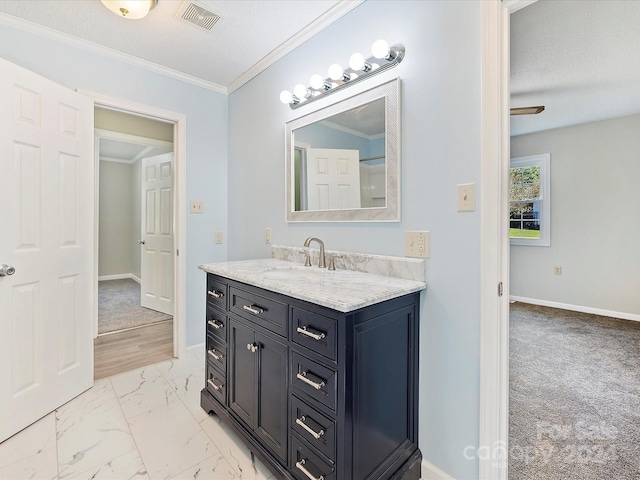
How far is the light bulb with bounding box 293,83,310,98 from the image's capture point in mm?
2001

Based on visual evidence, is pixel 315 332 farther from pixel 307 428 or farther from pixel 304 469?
pixel 304 469

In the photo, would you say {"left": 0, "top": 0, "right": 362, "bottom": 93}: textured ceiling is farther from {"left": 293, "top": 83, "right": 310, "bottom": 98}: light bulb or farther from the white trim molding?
the white trim molding

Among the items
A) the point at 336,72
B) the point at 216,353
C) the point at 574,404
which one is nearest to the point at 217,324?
the point at 216,353

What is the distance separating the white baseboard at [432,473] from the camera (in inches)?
54.7

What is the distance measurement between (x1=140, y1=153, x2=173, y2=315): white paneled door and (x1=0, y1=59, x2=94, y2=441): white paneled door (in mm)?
1628

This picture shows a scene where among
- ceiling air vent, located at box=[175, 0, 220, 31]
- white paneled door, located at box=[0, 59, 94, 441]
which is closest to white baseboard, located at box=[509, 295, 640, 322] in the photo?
ceiling air vent, located at box=[175, 0, 220, 31]

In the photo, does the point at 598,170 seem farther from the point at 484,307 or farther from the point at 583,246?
the point at 484,307

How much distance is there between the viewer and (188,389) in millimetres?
2199

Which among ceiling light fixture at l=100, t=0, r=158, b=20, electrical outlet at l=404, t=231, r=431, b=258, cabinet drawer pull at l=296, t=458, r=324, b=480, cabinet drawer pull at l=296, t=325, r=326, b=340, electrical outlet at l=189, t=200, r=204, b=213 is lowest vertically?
cabinet drawer pull at l=296, t=458, r=324, b=480

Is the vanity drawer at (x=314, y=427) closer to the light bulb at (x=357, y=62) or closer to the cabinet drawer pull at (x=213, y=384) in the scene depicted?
the cabinet drawer pull at (x=213, y=384)

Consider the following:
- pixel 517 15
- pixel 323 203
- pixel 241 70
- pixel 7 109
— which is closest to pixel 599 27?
pixel 517 15

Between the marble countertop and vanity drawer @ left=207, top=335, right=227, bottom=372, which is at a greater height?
the marble countertop

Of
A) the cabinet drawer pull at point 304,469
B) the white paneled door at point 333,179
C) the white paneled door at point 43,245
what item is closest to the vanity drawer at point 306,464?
the cabinet drawer pull at point 304,469

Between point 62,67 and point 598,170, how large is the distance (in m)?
5.77
